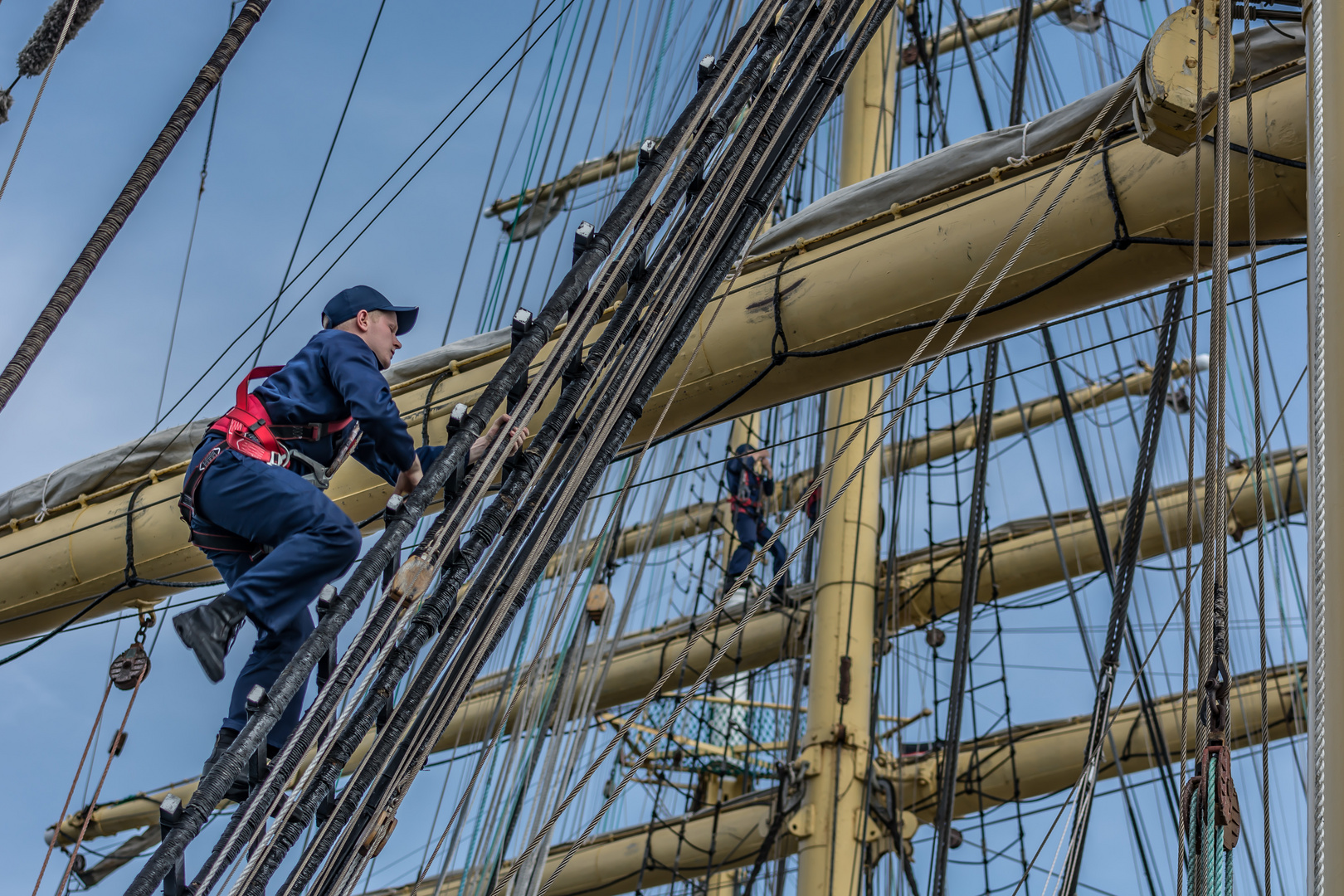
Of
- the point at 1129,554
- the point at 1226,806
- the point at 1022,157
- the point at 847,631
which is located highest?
the point at 847,631

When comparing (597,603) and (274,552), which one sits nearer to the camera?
(274,552)

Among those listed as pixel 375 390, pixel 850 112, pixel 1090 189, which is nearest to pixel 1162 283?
pixel 1090 189

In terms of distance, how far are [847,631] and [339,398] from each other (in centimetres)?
468

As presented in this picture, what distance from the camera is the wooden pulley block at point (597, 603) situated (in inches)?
237

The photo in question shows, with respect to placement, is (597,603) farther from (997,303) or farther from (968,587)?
(997,303)

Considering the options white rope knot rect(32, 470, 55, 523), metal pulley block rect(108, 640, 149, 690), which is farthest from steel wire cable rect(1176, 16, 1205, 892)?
white rope knot rect(32, 470, 55, 523)

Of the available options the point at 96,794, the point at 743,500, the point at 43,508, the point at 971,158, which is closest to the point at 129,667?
the point at 96,794

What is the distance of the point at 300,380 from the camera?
128 inches

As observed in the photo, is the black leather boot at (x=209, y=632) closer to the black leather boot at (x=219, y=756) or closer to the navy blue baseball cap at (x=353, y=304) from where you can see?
the black leather boot at (x=219, y=756)

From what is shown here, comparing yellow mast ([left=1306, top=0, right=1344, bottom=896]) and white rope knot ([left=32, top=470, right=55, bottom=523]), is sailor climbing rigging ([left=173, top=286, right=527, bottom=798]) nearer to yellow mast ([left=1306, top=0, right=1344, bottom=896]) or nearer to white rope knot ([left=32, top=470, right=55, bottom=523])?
yellow mast ([left=1306, top=0, right=1344, bottom=896])

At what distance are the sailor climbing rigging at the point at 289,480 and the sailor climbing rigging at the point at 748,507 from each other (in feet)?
24.6

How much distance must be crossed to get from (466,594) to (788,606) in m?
7.44

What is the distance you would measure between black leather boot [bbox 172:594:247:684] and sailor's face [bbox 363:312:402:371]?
28.0 inches

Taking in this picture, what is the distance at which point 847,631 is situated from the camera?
757cm
